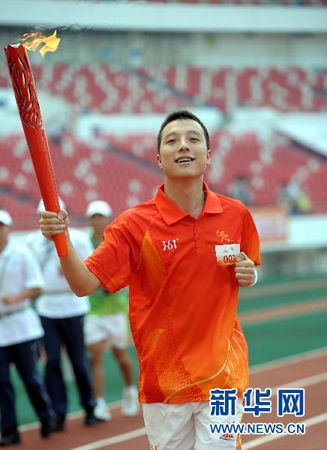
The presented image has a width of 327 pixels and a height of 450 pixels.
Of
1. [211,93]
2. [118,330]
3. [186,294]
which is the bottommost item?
[118,330]

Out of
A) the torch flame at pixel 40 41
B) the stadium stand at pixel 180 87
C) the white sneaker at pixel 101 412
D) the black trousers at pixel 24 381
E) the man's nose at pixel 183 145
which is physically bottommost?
the white sneaker at pixel 101 412

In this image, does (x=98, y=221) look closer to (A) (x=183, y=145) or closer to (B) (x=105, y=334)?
(B) (x=105, y=334)

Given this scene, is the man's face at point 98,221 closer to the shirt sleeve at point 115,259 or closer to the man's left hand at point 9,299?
the man's left hand at point 9,299

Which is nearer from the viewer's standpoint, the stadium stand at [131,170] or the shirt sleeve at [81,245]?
the shirt sleeve at [81,245]

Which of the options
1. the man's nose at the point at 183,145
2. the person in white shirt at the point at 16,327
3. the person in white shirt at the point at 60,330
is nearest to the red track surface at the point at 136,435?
the person in white shirt at the point at 60,330

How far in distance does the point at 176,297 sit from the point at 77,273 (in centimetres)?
47

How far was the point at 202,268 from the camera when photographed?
3744 mm

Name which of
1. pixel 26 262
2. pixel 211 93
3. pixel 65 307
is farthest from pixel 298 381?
pixel 211 93

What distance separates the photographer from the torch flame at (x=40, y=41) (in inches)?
134

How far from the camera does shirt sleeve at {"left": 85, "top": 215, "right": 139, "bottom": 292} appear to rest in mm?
3699

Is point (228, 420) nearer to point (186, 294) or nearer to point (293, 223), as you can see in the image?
point (186, 294)

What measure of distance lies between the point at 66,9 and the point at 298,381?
6.02m

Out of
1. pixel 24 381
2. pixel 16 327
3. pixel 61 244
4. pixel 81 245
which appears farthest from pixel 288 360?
pixel 61 244

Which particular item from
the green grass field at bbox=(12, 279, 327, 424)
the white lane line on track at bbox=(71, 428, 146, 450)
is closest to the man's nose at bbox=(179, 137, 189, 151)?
the white lane line on track at bbox=(71, 428, 146, 450)
